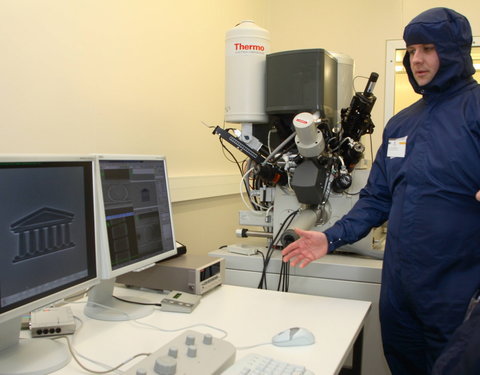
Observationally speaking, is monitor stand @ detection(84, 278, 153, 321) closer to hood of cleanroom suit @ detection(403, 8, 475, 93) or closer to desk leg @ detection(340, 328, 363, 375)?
desk leg @ detection(340, 328, 363, 375)

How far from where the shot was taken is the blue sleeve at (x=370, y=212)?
1.55 metres

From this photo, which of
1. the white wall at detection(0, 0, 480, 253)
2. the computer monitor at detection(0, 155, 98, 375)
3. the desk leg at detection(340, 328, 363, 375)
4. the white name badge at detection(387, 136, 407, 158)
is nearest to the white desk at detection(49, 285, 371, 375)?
the computer monitor at detection(0, 155, 98, 375)

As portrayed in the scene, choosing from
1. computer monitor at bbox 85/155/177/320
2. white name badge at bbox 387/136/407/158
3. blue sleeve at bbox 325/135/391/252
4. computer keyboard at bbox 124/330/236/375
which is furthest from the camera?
blue sleeve at bbox 325/135/391/252

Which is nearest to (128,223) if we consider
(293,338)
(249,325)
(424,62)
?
(249,325)

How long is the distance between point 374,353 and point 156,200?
3.68 ft

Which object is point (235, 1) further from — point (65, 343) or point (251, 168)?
point (65, 343)

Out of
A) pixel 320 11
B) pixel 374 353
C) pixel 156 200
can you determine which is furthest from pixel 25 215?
pixel 320 11

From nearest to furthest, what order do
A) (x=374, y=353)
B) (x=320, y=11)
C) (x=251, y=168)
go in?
(x=374, y=353)
(x=251, y=168)
(x=320, y=11)

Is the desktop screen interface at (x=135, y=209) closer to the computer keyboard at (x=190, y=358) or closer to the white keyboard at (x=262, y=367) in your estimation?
the computer keyboard at (x=190, y=358)

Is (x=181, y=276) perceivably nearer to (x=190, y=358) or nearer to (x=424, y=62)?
(x=190, y=358)

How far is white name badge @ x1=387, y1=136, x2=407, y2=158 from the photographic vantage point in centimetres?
143

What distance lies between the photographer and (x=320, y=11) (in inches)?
132

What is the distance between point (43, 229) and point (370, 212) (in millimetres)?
1142

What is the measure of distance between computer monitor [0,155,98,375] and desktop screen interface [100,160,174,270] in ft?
0.31
